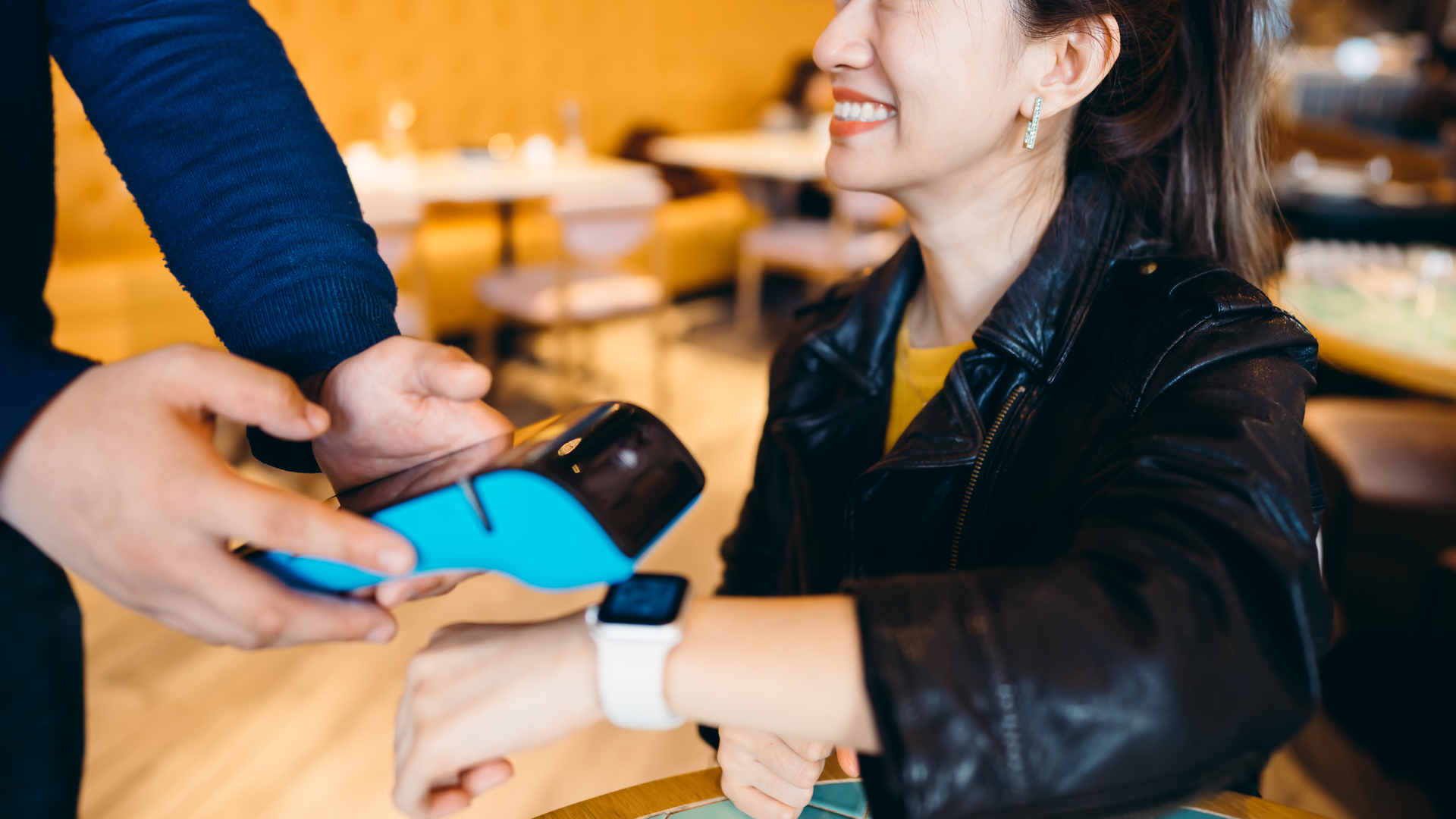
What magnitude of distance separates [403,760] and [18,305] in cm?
47

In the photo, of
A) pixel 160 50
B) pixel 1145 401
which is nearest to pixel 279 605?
pixel 160 50

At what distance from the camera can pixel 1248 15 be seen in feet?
3.08

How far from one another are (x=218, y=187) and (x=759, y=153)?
12.7ft

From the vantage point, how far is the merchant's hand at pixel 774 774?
726 millimetres

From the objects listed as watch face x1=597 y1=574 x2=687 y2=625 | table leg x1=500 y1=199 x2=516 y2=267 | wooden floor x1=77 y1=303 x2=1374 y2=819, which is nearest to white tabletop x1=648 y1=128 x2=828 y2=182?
table leg x1=500 y1=199 x2=516 y2=267

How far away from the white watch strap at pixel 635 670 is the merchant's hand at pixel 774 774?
0.70 ft

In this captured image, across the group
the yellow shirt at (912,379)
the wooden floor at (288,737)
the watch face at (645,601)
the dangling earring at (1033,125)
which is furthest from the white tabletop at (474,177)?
the watch face at (645,601)

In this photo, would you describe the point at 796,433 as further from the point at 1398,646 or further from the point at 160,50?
the point at 1398,646

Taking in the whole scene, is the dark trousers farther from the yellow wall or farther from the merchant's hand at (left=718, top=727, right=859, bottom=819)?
the yellow wall

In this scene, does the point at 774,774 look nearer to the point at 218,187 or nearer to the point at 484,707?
the point at 484,707

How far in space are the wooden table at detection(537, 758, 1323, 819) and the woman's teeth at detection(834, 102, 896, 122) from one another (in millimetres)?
671

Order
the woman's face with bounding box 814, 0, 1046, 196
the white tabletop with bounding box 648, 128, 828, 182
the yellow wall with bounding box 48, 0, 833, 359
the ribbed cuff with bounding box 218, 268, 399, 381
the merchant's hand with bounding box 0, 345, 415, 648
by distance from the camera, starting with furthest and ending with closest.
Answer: the white tabletop with bounding box 648, 128, 828, 182
the yellow wall with bounding box 48, 0, 833, 359
the woman's face with bounding box 814, 0, 1046, 196
the ribbed cuff with bounding box 218, 268, 399, 381
the merchant's hand with bounding box 0, 345, 415, 648

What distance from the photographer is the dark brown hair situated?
940 mm

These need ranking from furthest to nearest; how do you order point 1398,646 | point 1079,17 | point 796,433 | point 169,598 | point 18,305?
1. point 1398,646
2. point 796,433
3. point 1079,17
4. point 18,305
5. point 169,598
